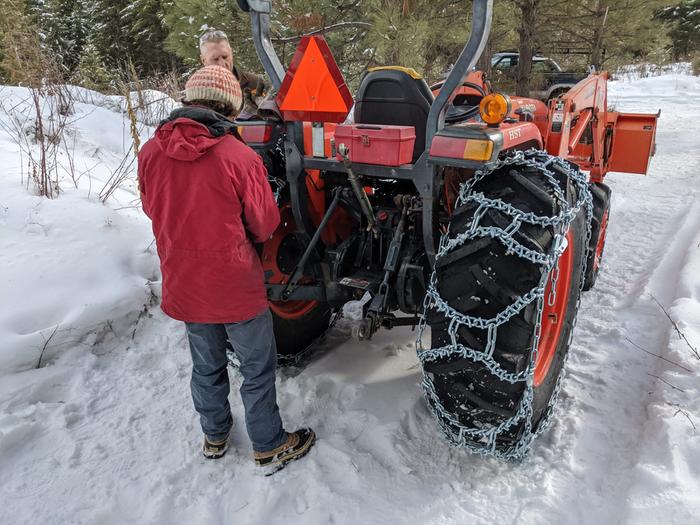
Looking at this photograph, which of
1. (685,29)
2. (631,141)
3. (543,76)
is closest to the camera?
(631,141)

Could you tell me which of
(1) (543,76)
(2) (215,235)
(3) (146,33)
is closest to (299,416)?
(2) (215,235)

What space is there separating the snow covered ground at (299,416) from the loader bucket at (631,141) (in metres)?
1.05

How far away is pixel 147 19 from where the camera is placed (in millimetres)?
20516

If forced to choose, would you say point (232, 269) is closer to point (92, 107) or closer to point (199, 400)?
point (199, 400)

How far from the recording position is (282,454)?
2340mm

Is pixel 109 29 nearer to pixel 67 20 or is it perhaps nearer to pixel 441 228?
pixel 67 20

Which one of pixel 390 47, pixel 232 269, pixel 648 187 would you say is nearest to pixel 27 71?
pixel 390 47

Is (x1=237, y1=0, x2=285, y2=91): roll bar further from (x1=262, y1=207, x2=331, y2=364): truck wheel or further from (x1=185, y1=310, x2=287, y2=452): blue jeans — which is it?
(x1=185, y1=310, x2=287, y2=452): blue jeans

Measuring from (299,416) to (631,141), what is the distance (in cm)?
401

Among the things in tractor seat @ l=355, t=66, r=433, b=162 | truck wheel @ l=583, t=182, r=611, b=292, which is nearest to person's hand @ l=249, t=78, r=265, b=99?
tractor seat @ l=355, t=66, r=433, b=162

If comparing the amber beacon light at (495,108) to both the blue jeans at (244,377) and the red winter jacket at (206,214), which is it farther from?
the blue jeans at (244,377)

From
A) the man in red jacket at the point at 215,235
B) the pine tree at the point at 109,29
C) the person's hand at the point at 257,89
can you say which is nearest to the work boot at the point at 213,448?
the man in red jacket at the point at 215,235

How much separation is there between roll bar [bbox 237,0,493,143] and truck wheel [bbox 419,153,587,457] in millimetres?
321

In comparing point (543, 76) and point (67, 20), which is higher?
point (67, 20)
